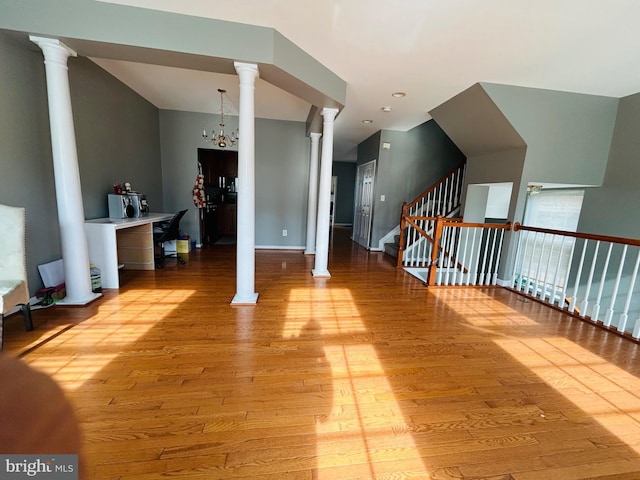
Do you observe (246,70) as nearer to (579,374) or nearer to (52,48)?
(52,48)

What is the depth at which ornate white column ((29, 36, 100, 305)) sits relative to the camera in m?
2.34

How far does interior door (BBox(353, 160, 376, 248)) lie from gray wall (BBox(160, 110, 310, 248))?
1.56 m

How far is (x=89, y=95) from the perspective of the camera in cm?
334

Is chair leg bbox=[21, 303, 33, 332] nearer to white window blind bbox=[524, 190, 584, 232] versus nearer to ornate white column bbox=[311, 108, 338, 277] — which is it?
ornate white column bbox=[311, 108, 338, 277]

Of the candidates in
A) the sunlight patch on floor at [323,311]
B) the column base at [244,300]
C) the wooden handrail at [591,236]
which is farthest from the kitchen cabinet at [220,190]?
the wooden handrail at [591,236]

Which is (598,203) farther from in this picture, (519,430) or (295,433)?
(295,433)

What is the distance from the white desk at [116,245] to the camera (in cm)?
317

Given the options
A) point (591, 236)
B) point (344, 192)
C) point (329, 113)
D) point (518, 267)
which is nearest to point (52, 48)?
point (329, 113)

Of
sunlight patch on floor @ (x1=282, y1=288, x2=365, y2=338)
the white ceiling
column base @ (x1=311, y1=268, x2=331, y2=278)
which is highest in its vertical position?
the white ceiling

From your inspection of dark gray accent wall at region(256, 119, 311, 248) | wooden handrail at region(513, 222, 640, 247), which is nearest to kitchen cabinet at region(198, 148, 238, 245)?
dark gray accent wall at region(256, 119, 311, 248)

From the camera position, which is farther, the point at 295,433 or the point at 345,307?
the point at 345,307

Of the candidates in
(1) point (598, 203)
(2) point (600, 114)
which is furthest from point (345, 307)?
(2) point (600, 114)

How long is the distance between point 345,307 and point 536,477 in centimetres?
194

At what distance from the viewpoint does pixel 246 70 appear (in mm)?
2512
